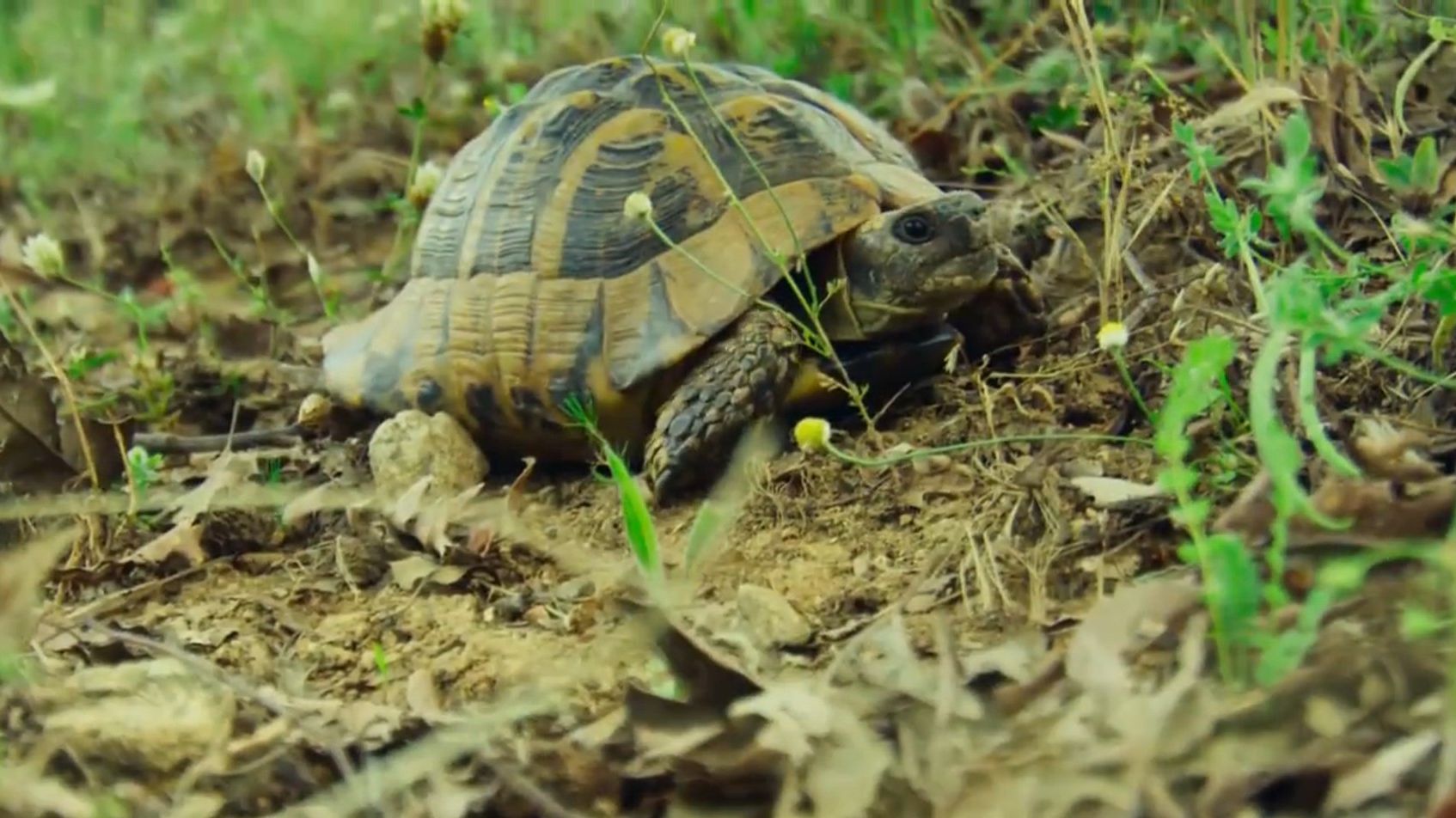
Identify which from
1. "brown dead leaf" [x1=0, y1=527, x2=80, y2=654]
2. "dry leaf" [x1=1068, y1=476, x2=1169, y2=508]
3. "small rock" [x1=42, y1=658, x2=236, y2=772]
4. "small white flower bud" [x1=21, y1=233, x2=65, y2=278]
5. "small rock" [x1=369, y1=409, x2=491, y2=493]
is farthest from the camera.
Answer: "small white flower bud" [x1=21, y1=233, x2=65, y2=278]

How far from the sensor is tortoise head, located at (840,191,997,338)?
2.87 metres

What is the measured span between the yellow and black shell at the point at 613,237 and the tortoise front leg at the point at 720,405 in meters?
0.06

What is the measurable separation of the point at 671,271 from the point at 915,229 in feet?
1.55

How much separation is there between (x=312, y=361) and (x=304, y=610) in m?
1.54

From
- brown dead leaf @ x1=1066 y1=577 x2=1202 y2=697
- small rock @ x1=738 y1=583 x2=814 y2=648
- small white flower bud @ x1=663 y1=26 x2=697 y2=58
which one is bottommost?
small rock @ x1=738 y1=583 x2=814 y2=648

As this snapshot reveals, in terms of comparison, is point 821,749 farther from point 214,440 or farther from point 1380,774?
point 214,440

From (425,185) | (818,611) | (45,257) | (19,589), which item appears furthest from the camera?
(425,185)

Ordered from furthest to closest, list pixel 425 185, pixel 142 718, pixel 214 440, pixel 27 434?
1. pixel 425 185
2. pixel 214 440
3. pixel 27 434
4. pixel 142 718

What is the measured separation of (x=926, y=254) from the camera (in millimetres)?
2867

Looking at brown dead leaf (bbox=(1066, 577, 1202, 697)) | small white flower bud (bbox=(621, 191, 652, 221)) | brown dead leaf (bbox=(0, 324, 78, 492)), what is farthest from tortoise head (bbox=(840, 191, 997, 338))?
brown dead leaf (bbox=(0, 324, 78, 492))

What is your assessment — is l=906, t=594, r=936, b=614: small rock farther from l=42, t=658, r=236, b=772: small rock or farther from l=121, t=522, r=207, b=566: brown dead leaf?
l=121, t=522, r=207, b=566: brown dead leaf

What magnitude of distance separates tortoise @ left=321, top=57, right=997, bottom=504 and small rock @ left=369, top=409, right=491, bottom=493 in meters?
0.06

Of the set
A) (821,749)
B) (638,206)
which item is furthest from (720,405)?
(821,749)

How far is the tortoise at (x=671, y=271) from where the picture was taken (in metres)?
2.81
